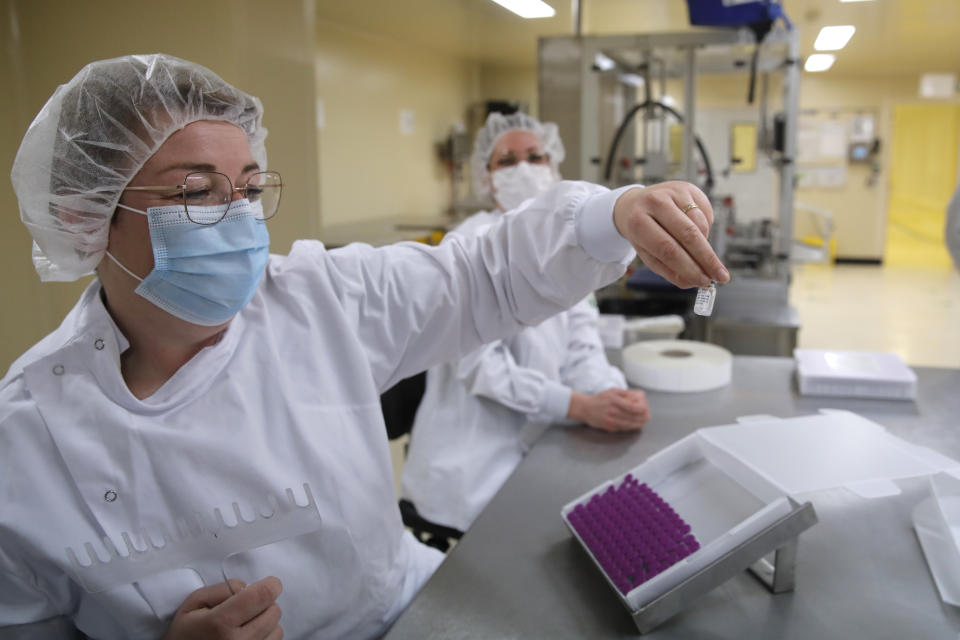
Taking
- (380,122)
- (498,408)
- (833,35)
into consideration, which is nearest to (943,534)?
(498,408)

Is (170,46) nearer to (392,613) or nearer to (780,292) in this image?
(392,613)

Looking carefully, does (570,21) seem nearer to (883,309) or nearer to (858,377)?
(858,377)

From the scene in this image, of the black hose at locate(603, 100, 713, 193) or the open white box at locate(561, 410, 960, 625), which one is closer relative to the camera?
the open white box at locate(561, 410, 960, 625)

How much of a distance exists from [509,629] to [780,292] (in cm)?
287

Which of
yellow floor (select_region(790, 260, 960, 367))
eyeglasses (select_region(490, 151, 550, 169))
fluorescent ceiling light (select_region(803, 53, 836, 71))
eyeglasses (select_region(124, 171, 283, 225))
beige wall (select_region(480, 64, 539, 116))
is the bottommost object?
yellow floor (select_region(790, 260, 960, 367))

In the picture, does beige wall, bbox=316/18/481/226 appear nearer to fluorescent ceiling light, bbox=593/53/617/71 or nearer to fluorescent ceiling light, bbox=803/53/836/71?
fluorescent ceiling light, bbox=593/53/617/71

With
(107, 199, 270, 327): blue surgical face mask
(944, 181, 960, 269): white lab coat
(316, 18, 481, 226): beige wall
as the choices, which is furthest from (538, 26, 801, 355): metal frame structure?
(107, 199, 270, 327): blue surgical face mask

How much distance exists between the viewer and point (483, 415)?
1687mm

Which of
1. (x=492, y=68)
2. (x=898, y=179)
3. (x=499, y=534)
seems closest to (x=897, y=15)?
(x=492, y=68)

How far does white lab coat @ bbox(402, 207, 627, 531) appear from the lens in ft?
5.30

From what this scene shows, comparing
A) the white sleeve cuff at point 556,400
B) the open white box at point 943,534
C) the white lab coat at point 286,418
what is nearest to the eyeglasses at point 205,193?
the white lab coat at point 286,418

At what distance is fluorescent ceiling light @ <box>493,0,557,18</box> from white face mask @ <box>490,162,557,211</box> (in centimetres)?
55

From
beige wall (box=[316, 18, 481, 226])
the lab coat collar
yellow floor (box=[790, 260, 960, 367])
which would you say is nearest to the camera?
the lab coat collar

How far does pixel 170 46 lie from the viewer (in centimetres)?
133
